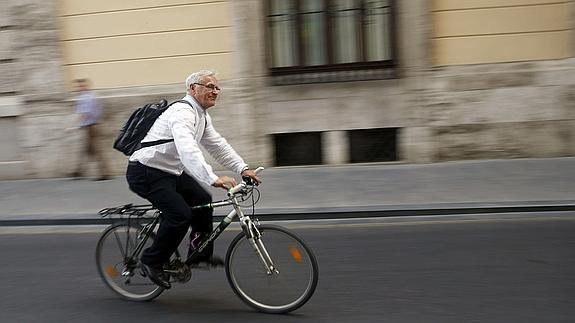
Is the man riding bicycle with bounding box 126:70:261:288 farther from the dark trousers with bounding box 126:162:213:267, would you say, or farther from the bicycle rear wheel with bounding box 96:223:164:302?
the bicycle rear wheel with bounding box 96:223:164:302

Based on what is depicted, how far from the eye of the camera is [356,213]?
7.24 meters

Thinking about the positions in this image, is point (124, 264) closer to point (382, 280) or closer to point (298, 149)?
point (382, 280)

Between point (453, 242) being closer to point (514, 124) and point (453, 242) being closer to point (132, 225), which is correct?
point (132, 225)

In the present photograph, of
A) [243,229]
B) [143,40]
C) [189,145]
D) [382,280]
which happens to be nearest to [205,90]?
→ [189,145]

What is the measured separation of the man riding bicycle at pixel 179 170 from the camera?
157 inches

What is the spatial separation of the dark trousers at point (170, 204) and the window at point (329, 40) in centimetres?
651

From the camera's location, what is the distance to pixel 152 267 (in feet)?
14.1

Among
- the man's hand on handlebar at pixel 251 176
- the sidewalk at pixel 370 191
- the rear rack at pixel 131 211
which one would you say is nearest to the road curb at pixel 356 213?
the sidewalk at pixel 370 191

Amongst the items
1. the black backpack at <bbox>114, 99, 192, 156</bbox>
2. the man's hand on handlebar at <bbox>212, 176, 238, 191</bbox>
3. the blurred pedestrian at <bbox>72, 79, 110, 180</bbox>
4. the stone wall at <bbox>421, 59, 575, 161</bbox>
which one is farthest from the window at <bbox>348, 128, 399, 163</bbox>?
the man's hand on handlebar at <bbox>212, 176, 238, 191</bbox>

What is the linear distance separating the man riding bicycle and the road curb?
241cm

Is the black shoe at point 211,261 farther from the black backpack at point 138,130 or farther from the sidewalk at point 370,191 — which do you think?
the sidewalk at point 370,191

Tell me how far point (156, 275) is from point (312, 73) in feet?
22.6

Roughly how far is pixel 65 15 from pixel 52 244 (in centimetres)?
571

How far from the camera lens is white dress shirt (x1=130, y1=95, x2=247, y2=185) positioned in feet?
Answer: 12.6
